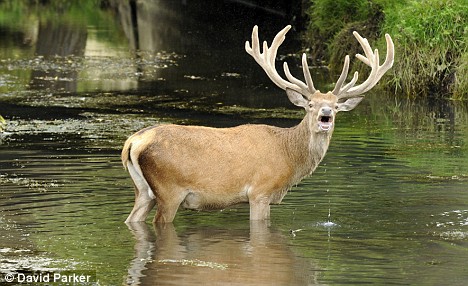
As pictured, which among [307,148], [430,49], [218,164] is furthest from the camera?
[430,49]

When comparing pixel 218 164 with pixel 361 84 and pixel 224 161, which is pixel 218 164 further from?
pixel 361 84

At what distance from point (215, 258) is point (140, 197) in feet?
4.91

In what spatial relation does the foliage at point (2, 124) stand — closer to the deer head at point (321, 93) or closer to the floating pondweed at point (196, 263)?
the deer head at point (321, 93)

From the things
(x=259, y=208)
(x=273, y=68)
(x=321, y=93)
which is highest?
(x=273, y=68)

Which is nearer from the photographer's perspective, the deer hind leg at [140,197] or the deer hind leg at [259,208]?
the deer hind leg at [140,197]

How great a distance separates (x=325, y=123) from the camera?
1127 cm

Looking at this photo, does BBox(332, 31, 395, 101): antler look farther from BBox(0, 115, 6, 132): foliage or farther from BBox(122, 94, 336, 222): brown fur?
BBox(0, 115, 6, 132): foliage

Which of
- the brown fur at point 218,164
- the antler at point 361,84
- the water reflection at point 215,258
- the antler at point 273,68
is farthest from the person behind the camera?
the antler at point 273,68

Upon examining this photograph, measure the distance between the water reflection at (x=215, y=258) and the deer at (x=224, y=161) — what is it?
0.28 metres

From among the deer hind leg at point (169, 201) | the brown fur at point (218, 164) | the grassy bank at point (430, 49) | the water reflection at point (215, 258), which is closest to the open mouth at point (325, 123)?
the brown fur at point (218, 164)

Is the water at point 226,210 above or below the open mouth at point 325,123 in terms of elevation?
below

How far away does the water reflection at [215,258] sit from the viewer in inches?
370

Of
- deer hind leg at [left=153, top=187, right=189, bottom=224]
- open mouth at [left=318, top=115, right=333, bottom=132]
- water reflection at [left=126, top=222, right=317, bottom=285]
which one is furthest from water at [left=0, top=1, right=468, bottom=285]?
open mouth at [left=318, top=115, right=333, bottom=132]

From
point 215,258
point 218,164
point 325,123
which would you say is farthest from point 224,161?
point 215,258
